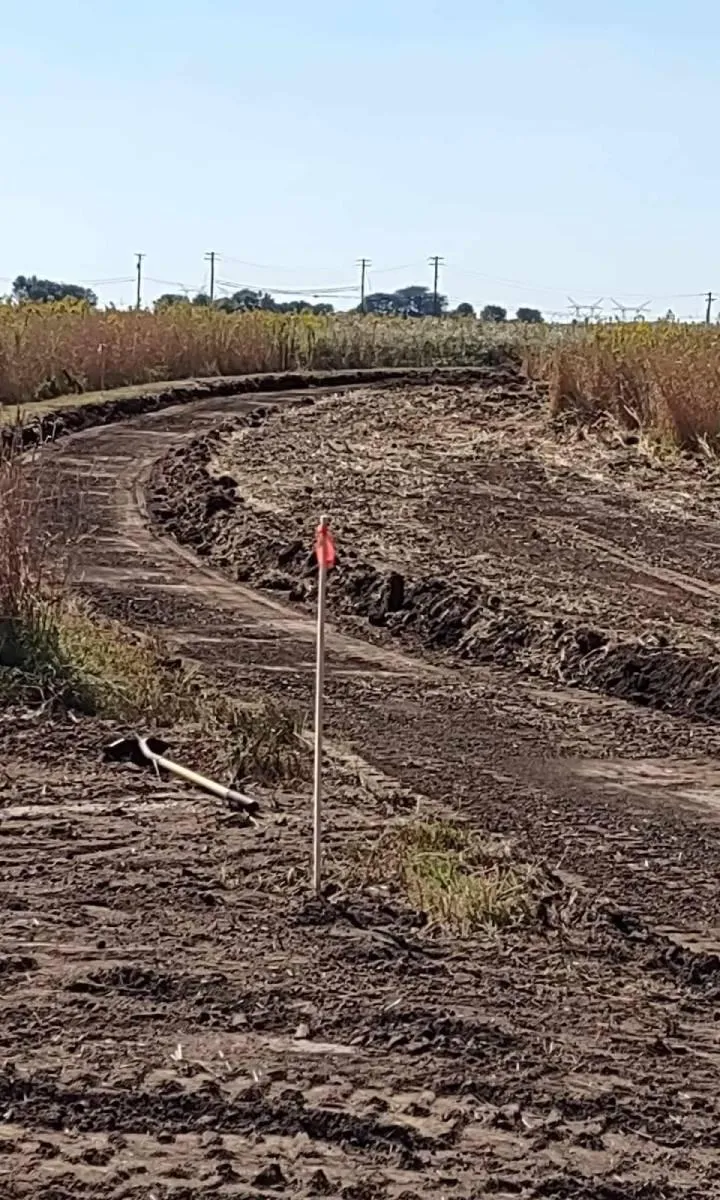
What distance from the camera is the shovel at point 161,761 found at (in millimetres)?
7328

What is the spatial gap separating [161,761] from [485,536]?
798 cm

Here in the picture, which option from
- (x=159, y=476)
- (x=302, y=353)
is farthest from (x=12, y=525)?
(x=302, y=353)

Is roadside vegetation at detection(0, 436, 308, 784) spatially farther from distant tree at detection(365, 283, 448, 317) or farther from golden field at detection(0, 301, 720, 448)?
distant tree at detection(365, 283, 448, 317)

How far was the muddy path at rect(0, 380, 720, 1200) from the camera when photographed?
13.9 feet

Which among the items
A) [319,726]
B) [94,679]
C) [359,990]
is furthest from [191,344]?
[359,990]

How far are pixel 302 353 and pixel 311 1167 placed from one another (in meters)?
36.7

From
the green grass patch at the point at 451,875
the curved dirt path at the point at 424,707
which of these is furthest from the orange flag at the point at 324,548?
the curved dirt path at the point at 424,707

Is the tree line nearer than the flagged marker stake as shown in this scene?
No

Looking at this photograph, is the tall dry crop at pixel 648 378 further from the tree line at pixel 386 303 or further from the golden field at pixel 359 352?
the tree line at pixel 386 303

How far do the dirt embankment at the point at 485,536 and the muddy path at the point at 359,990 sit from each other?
185cm

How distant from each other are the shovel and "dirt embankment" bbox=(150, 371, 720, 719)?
307cm

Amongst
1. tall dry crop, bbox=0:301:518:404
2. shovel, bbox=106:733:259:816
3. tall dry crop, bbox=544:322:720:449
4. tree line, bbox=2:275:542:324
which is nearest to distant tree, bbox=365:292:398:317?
tree line, bbox=2:275:542:324

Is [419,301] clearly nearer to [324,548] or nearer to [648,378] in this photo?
[648,378]

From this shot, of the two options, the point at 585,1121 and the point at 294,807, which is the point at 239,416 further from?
the point at 585,1121
